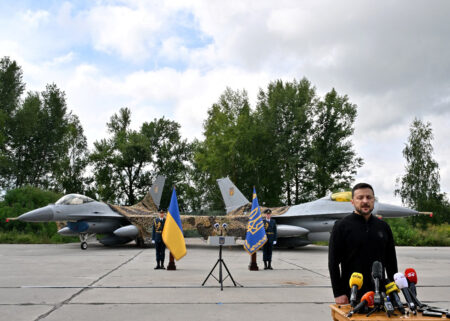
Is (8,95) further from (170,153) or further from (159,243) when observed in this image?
(159,243)

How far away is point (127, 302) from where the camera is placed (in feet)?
17.9

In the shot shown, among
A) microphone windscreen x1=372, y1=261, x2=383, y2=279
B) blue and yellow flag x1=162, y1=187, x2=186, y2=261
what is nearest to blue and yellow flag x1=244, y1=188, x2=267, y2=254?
blue and yellow flag x1=162, y1=187, x2=186, y2=261

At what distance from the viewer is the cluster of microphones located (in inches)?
93.1

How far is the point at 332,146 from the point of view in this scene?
116ft

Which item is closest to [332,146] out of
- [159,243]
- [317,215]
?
[317,215]

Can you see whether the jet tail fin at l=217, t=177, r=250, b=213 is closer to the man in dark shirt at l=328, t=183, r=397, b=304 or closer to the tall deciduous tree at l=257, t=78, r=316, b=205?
the tall deciduous tree at l=257, t=78, r=316, b=205

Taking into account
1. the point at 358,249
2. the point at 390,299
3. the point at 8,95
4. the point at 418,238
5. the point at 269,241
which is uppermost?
the point at 8,95

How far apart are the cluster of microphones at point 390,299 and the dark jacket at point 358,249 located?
233mm

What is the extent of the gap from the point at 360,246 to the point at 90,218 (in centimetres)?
1592

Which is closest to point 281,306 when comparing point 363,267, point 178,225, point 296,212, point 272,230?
point 363,267

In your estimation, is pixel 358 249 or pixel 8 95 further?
pixel 8 95

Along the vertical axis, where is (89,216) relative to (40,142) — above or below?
below

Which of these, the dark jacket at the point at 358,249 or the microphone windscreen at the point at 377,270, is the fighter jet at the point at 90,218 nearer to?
the dark jacket at the point at 358,249

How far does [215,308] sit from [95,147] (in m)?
39.7
